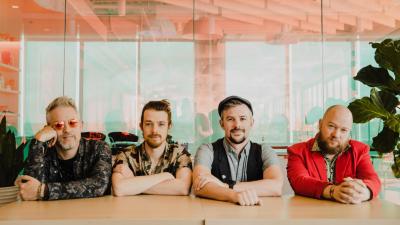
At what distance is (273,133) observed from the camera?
24.7ft

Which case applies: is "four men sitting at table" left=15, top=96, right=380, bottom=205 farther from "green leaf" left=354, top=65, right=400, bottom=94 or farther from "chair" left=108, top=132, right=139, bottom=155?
"chair" left=108, top=132, right=139, bottom=155

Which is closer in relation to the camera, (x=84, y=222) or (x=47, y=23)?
(x=84, y=222)

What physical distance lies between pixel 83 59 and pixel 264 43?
3128 mm

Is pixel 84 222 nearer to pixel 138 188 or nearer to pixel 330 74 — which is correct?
pixel 138 188

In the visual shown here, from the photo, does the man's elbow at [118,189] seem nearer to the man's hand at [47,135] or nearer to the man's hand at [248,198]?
the man's hand at [47,135]

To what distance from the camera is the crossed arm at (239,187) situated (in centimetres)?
204

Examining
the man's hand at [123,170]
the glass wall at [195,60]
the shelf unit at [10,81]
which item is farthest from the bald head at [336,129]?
the shelf unit at [10,81]

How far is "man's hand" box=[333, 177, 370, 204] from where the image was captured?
6.86 feet

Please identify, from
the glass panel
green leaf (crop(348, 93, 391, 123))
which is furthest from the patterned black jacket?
the glass panel

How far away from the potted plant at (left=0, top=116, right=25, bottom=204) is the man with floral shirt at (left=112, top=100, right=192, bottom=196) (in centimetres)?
58

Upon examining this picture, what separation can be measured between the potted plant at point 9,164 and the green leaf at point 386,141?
2070 mm

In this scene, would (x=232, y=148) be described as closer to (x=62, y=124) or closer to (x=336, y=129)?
(x=336, y=129)

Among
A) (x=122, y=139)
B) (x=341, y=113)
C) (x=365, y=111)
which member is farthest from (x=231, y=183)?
(x=122, y=139)

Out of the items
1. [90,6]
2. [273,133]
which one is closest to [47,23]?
[90,6]
